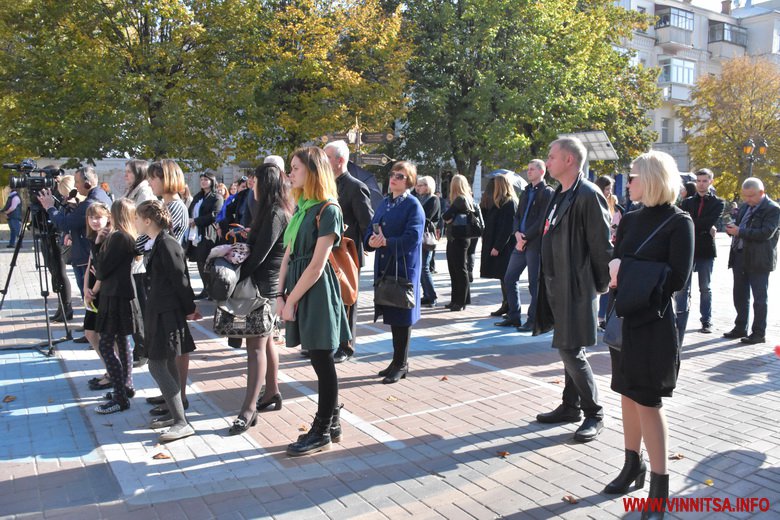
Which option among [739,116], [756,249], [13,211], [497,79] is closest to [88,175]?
[756,249]

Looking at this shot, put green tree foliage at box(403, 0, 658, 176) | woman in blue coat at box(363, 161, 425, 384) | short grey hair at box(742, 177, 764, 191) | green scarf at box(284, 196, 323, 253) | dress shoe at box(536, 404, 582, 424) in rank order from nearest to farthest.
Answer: green scarf at box(284, 196, 323, 253), dress shoe at box(536, 404, 582, 424), woman in blue coat at box(363, 161, 425, 384), short grey hair at box(742, 177, 764, 191), green tree foliage at box(403, 0, 658, 176)

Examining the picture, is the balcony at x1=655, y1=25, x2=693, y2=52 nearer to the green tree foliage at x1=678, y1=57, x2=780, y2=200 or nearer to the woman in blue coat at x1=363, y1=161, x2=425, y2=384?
the green tree foliage at x1=678, y1=57, x2=780, y2=200

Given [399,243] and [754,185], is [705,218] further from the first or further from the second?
[399,243]

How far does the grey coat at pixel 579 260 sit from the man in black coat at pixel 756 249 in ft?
14.2

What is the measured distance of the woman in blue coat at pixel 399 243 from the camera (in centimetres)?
584

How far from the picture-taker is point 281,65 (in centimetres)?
2206

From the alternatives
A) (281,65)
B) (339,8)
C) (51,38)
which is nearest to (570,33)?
(339,8)

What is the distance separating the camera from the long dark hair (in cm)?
466

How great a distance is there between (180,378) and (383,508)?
2077mm

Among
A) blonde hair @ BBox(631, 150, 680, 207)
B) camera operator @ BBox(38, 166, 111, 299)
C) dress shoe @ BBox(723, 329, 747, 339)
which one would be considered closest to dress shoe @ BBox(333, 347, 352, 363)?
camera operator @ BBox(38, 166, 111, 299)

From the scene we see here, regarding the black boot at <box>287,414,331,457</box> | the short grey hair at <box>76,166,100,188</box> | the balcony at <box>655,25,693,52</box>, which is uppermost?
the balcony at <box>655,25,693,52</box>

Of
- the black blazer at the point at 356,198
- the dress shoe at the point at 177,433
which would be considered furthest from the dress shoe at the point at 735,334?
the dress shoe at the point at 177,433

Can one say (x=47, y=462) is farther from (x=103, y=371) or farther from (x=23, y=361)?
(x=23, y=361)

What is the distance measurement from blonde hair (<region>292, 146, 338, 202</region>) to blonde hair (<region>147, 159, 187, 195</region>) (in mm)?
1729
